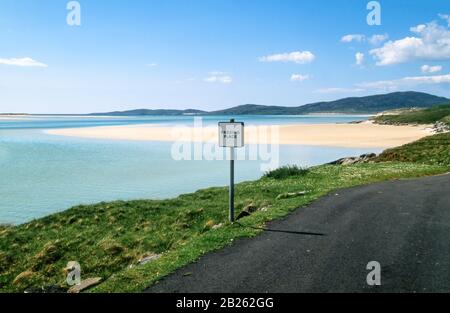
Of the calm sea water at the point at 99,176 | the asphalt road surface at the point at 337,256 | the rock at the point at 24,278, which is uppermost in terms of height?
the asphalt road surface at the point at 337,256

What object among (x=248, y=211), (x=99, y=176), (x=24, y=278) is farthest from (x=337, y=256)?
(x=99, y=176)

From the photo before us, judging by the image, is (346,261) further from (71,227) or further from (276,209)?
(71,227)

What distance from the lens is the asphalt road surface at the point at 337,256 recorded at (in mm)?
9461

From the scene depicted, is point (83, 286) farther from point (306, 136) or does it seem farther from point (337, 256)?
point (306, 136)

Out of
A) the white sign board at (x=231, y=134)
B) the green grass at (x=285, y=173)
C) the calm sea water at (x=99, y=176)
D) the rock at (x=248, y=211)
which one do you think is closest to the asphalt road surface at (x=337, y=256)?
the rock at (x=248, y=211)

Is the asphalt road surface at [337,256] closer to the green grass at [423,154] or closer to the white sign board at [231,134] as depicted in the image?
the white sign board at [231,134]

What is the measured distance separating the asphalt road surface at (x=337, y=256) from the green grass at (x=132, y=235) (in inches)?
36.8

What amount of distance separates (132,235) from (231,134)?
7495 millimetres

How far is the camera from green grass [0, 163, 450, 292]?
1265cm

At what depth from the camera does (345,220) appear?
15.1m

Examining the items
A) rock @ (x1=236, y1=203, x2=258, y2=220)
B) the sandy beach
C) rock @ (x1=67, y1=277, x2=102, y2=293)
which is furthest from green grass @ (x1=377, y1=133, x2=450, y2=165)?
rock @ (x1=67, y1=277, x2=102, y2=293)

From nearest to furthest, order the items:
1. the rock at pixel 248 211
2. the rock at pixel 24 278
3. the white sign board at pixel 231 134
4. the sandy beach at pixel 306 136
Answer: the rock at pixel 24 278
the white sign board at pixel 231 134
the rock at pixel 248 211
the sandy beach at pixel 306 136

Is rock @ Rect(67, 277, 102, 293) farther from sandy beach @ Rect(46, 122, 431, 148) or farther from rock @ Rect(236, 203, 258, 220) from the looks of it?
sandy beach @ Rect(46, 122, 431, 148)
